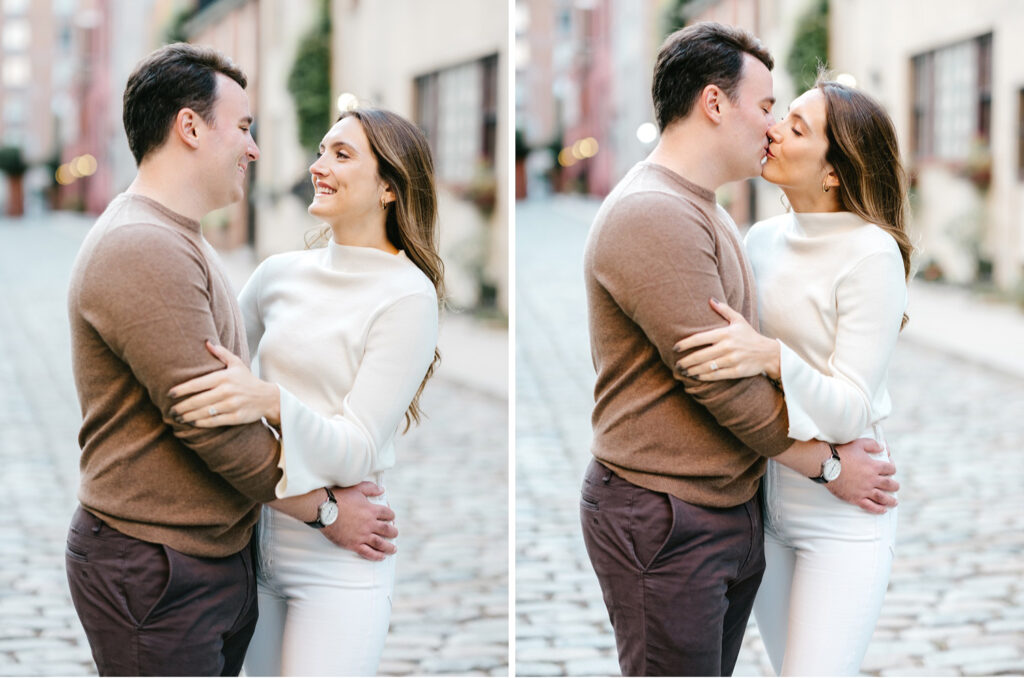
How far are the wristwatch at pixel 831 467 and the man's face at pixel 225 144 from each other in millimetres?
1345

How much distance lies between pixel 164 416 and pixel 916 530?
5.27 m

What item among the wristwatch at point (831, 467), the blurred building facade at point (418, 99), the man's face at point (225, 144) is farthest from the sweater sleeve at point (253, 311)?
the blurred building facade at point (418, 99)

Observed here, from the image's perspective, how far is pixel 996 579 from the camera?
232 inches

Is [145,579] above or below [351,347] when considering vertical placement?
below

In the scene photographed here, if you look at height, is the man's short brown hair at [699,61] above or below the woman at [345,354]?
above

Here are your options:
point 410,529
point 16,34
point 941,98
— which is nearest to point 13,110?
point 16,34

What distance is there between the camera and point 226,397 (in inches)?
91.4

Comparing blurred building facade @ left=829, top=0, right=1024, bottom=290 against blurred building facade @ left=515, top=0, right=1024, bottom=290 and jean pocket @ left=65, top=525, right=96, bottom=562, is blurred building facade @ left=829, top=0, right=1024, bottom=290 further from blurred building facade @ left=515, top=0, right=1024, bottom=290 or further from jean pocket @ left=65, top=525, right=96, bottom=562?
jean pocket @ left=65, top=525, right=96, bottom=562

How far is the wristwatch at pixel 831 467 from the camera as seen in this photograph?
2652 mm

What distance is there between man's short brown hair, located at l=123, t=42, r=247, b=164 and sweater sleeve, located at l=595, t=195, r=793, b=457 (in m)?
0.87

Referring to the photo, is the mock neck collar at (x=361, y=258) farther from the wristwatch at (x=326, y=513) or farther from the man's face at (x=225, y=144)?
the wristwatch at (x=326, y=513)

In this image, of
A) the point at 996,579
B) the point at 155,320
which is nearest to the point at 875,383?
the point at 155,320

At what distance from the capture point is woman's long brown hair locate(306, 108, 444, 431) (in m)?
2.79

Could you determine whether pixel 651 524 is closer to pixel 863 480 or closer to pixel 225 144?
pixel 863 480
